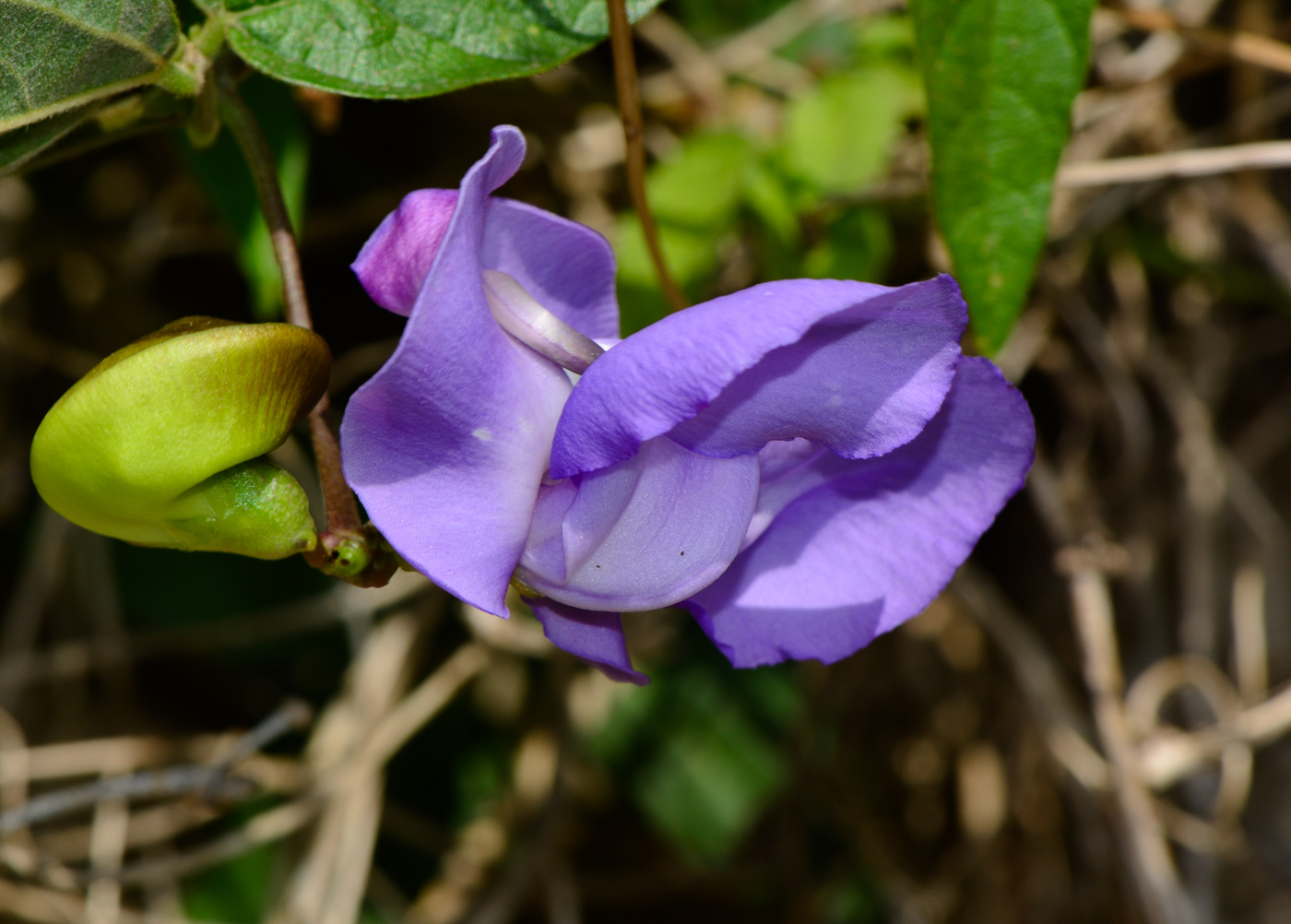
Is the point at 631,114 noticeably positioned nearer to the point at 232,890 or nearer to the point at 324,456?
the point at 324,456

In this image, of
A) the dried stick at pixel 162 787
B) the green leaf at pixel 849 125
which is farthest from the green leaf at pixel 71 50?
the green leaf at pixel 849 125

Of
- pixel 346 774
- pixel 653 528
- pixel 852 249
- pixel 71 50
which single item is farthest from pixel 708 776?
pixel 71 50

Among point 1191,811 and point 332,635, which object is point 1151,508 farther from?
point 332,635

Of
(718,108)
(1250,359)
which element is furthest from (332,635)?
(1250,359)

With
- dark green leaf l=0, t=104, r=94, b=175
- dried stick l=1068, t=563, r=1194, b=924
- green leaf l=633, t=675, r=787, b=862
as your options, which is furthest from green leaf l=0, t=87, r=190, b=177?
green leaf l=633, t=675, r=787, b=862

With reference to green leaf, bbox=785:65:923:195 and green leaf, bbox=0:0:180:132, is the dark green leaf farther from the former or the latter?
green leaf, bbox=785:65:923:195

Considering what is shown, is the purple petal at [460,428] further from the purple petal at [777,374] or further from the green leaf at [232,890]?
the green leaf at [232,890]
